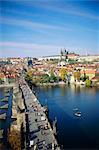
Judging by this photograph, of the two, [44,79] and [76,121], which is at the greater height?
[44,79]

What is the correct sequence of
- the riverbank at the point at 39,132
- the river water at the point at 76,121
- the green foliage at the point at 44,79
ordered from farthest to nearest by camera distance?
the green foliage at the point at 44,79, the river water at the point at 76,121, the riverbank at the point at 39,132

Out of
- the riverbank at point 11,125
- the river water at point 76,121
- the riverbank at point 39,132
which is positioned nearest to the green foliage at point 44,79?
the river water at point 76,121

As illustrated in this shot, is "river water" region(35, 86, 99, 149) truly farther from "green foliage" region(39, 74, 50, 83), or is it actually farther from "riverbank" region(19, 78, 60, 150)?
"green foliage" region(39, 74, 50, 83)

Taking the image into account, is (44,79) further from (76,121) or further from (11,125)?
(11,125)

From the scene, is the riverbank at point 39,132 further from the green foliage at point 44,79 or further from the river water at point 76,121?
the green foliage at point 44,79

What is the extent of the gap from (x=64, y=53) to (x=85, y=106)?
521 inches

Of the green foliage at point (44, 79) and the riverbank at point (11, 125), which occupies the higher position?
the green foliage at point (44, 79)

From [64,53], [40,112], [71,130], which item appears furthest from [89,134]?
[64,53]

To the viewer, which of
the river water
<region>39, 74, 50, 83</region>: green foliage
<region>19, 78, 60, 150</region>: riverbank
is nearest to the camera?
<region>19, 78, 60, 150</region>: riverbank

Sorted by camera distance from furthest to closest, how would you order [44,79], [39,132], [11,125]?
[44,79] → [11,125] → [39,132]

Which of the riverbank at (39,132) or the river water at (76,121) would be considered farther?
the river water at (76,121)

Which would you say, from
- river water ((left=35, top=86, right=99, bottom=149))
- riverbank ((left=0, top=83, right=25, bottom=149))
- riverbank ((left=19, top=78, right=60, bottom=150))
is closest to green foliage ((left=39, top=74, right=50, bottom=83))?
river water ((left=35, top=86, right=99, bottom=149))

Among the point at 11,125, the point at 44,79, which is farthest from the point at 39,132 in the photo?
the point at 44,79

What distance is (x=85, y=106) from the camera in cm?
604
